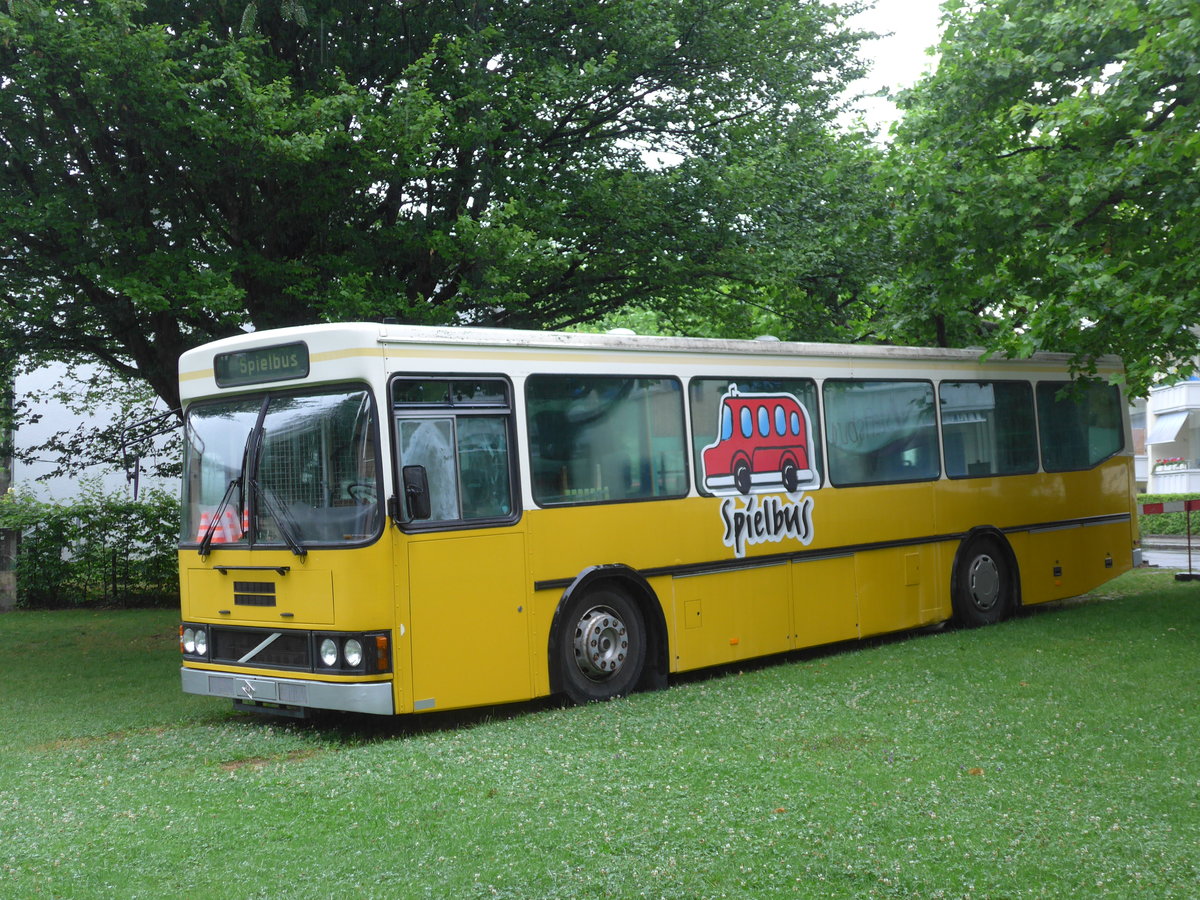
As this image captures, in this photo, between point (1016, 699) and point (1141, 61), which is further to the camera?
point (1141, 61)

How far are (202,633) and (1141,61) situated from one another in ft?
33.2

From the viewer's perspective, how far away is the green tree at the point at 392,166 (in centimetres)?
1299

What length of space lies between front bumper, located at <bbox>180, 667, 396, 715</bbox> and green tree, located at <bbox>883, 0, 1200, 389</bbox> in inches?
323

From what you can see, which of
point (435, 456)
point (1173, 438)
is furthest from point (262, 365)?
point (1173, 438)

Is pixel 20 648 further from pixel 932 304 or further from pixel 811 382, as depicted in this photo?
pixel 932 304

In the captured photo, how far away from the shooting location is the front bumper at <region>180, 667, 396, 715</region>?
8.95 m

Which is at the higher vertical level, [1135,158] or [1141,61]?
[1141,61]

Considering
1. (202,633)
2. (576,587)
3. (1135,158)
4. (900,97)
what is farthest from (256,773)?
(900,97)

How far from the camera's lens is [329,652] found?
29.9 feet

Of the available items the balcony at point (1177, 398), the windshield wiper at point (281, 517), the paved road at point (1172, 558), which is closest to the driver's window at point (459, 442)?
the windshield wiper at point (281, 517)

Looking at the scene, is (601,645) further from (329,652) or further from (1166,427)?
(1166,427)

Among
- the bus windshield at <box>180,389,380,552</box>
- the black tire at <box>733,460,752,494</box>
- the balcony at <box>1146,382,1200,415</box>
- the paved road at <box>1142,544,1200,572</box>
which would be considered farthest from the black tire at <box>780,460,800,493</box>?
the balcony at <box>1146,382,1200,415</box>

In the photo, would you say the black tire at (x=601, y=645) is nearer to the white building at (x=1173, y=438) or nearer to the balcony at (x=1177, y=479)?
the balcony at (x=1177, y=479)

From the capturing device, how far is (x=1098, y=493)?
16.5 meters
